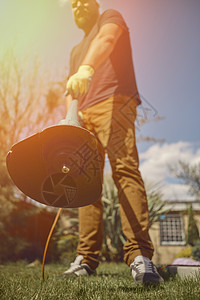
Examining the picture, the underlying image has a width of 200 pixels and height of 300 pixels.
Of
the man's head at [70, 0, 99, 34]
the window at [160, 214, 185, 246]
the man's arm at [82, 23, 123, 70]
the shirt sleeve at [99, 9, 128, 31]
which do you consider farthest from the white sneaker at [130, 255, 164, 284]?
the window at [160, 214, 185, 246]

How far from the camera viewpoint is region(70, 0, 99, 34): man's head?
6.81 feet

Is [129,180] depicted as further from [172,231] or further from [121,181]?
[172,231]

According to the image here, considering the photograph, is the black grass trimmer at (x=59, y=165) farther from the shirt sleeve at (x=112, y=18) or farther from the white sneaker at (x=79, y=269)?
the shirt sleeve at (x=112, y=18)

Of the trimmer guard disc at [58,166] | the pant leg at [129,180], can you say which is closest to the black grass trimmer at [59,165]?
the trimmer guard disc at [58,166]

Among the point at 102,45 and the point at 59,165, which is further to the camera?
the point at 102,45

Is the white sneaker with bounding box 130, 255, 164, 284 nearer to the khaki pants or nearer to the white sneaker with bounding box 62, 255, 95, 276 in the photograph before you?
the khaki pants

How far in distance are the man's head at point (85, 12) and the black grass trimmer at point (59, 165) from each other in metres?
1.30

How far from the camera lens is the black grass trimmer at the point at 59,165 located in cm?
113

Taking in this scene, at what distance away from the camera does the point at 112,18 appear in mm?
1864

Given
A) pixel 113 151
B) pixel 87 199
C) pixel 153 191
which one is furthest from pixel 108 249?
pixel 87 199

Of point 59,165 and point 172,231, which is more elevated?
point 59,165

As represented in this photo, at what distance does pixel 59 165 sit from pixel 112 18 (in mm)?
1311

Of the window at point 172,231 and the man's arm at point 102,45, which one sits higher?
the man's arm at point 102,45

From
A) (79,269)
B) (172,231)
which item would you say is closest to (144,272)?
(79,269)
